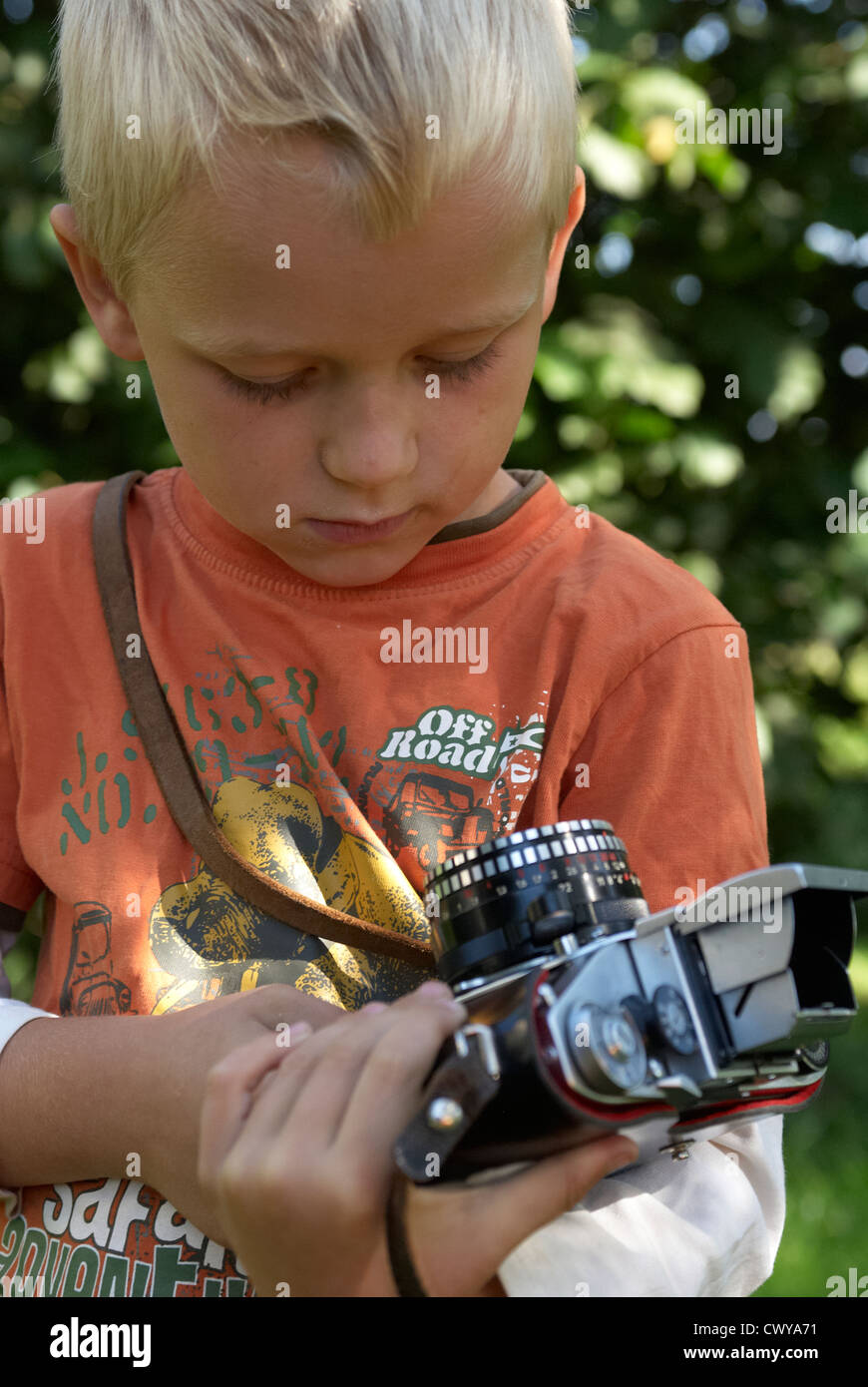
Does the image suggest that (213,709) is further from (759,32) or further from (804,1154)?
(804,1154)

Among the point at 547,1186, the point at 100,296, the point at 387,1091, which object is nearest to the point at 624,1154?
the point at 547,1186

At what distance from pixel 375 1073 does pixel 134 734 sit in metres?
0.48

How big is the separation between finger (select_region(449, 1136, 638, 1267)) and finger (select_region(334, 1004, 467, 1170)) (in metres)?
0.07

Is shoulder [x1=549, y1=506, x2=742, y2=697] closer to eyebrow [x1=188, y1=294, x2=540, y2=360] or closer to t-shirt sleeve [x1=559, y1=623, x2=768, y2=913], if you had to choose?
t-shirt sleeve [x1=559, y1=623, x2=768, y2=913]

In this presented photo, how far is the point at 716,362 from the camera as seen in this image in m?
2.26

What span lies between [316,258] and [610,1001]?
52 cm

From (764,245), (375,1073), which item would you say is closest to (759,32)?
(764,245)

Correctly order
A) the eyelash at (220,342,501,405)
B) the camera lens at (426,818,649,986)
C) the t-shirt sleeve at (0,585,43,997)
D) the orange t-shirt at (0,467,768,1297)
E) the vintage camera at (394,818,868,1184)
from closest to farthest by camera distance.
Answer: the vintage camera at (394,818,868,1184), the camera lens at (426,818,649,986), the eyelash at (220,342,501,405), the orange t-shirt at (0,467,768,1297), the t-shirt sleeve at (0,585,43,997)

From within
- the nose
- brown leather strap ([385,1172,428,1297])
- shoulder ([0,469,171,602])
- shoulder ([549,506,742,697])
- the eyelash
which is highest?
the eyelash

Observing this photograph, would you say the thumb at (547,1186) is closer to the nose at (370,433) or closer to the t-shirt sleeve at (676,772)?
the t-shirt sleeve at (676,772)

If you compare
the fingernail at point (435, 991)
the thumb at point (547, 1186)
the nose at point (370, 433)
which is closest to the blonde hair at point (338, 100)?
the nose at point (370, 433)

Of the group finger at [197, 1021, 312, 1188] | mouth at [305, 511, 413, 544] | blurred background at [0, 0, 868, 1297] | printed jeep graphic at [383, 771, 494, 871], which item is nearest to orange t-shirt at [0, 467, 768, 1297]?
printed jeep graphic at [383, 771, 494, 871]

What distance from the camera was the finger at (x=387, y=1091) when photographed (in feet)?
2.64

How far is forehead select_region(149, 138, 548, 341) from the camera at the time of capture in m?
0.93
